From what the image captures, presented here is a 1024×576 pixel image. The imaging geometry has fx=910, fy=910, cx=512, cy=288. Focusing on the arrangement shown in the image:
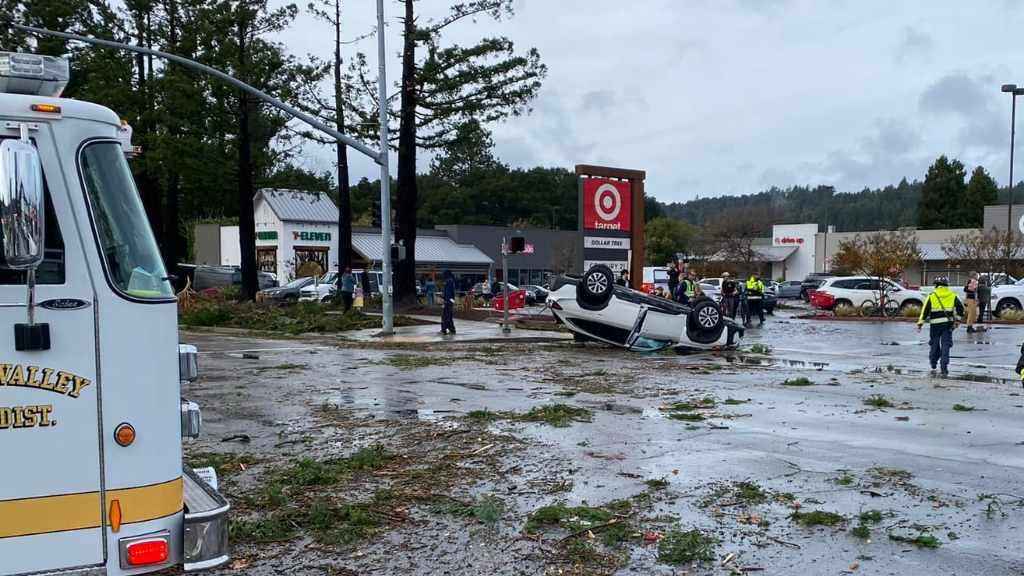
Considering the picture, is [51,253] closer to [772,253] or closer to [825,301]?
[825,301]

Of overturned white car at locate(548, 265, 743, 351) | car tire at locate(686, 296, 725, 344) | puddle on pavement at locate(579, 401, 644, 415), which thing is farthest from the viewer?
car tire at locate(686, 296, 725, 344)

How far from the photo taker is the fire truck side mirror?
3.53 m

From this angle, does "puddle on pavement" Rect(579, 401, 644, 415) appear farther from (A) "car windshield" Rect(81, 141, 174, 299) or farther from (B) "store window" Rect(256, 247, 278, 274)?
(B) "store window" Rect(256, 247, 278, 274)

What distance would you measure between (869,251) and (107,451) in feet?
116

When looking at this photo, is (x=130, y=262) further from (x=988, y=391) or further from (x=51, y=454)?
(x=988, y=391)

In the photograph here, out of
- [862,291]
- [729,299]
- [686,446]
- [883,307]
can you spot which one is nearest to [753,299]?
[729,299]

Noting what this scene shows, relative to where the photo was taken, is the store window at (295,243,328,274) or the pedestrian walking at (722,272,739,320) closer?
the pedestrian walking at (722,272,739,320)

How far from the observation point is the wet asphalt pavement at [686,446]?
19.1 feet

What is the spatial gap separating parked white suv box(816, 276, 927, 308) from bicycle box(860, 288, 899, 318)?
20cm

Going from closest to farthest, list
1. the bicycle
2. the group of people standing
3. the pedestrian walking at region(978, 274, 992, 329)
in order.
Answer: the group of people standing
the pedestrian walking at region(978, 274, 992, 329)
the bicycle

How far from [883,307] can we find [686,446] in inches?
1018

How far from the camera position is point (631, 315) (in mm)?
19562

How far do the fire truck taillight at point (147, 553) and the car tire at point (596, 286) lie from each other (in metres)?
15.7

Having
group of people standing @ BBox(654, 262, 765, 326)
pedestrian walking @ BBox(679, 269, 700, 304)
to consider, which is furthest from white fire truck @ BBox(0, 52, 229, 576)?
pedestrian walking @ BBox(679, 269, 700, 304)
